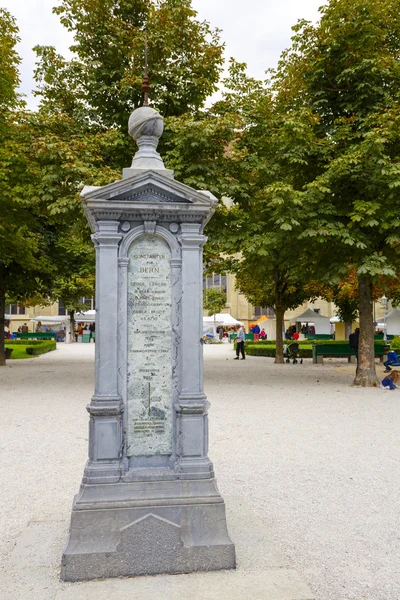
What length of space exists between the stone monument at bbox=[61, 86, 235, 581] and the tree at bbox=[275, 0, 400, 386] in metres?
9.42

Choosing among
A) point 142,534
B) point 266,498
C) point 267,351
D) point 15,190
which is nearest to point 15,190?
point 15,190

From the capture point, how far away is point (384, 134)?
1293 cm

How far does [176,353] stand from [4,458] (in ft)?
14.2

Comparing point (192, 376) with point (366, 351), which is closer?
point (192, 376)

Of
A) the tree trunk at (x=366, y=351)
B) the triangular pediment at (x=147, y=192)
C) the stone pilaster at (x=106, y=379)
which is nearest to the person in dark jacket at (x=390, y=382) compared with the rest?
the tree trunk at (x=366, y=351)

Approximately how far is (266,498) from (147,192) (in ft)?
11.2

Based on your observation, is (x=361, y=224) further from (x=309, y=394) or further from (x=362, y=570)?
(x=362, y=570)

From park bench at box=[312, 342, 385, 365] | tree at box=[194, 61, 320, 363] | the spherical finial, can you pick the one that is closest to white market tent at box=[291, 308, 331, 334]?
park bench at box=[312, 342, 385, 365]

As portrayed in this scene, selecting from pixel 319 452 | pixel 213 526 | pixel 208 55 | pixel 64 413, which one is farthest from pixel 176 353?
pixel 208 55

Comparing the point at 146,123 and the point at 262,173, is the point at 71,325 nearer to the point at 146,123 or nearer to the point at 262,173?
the point at 262,173

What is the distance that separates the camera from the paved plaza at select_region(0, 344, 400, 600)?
380 centimetres

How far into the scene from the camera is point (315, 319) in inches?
1549

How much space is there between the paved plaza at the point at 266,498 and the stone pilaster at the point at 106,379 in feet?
2.66

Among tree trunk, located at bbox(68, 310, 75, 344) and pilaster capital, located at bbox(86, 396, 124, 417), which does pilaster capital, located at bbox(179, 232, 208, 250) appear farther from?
tree trunk, located at bbox(68, 310, 75, 344)
